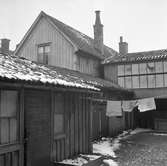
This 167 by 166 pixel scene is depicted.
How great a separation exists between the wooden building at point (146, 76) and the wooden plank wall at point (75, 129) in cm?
1214

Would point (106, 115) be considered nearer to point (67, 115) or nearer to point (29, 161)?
point (67, 115)

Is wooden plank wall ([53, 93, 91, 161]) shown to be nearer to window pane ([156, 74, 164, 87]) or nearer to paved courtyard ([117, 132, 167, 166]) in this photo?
paved courtyard ([117, 132, 167, 166])

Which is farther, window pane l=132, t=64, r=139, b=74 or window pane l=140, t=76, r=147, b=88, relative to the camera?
window pane l=132, t=64, r=139, b=74

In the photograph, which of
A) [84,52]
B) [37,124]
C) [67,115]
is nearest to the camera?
[37,124]

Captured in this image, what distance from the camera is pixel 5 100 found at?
7.48 metres

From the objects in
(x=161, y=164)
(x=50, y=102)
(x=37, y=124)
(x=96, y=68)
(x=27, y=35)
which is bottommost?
(x=161, y=164)

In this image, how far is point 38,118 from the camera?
28.4 feet

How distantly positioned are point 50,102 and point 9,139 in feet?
7.15

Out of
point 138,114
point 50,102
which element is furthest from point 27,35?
point 50,102

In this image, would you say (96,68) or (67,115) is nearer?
(67,115)

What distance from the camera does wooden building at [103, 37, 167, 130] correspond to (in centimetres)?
2289

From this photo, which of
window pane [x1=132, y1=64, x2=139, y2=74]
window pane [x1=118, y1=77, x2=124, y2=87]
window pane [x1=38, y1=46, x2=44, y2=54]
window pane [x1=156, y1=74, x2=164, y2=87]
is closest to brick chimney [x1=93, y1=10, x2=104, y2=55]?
window pane [x1=118, y1=77, x2=124, y2=87]

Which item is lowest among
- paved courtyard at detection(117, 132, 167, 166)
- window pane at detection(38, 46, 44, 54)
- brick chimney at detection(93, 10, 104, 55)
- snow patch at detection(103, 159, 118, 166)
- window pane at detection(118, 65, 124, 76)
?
paved courtyard at detection(117, 132, 167, 166)

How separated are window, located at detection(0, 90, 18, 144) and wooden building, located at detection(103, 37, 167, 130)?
16.3 m
